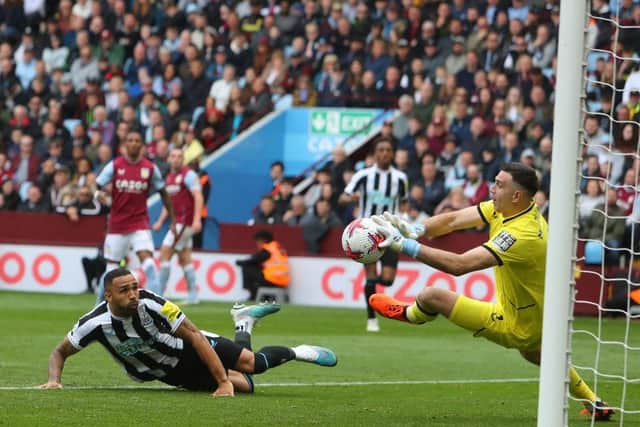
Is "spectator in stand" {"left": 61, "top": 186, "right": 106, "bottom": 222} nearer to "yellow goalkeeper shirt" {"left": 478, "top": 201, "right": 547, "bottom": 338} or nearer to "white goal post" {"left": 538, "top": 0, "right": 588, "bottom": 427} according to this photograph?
Result: "yellow goalkeeper shirt" {"left": 478, "top": 201, "right": 547, "bottom": 338}

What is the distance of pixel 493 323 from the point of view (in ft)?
29.9

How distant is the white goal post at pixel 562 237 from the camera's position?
7102 millimetres

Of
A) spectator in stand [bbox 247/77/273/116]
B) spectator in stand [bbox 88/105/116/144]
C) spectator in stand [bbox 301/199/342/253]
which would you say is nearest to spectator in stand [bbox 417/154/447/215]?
spectator in stand [bbox 301/199/342/253]

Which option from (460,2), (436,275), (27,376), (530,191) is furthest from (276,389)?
(460,2)

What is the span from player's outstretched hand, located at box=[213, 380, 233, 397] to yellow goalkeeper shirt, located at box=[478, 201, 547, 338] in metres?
1.98

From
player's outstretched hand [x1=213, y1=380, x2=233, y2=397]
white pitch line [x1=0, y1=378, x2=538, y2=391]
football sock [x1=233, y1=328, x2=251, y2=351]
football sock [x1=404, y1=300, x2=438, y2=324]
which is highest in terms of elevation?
football sock [x1=404, y1=300, x2=438, y2=324]

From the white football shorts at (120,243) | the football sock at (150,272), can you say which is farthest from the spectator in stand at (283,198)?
the white football shorts at (120,243)

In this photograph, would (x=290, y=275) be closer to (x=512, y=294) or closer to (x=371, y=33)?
(x=371, y=33)

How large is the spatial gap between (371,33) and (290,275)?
6009 mm

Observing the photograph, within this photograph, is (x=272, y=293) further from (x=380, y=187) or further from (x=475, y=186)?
(x=380, y=187)

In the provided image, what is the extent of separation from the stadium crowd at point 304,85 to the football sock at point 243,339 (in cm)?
888

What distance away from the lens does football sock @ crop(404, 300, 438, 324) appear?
30.2ft

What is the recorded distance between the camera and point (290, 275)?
21.3 meters

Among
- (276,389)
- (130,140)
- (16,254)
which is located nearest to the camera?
(276,389)
